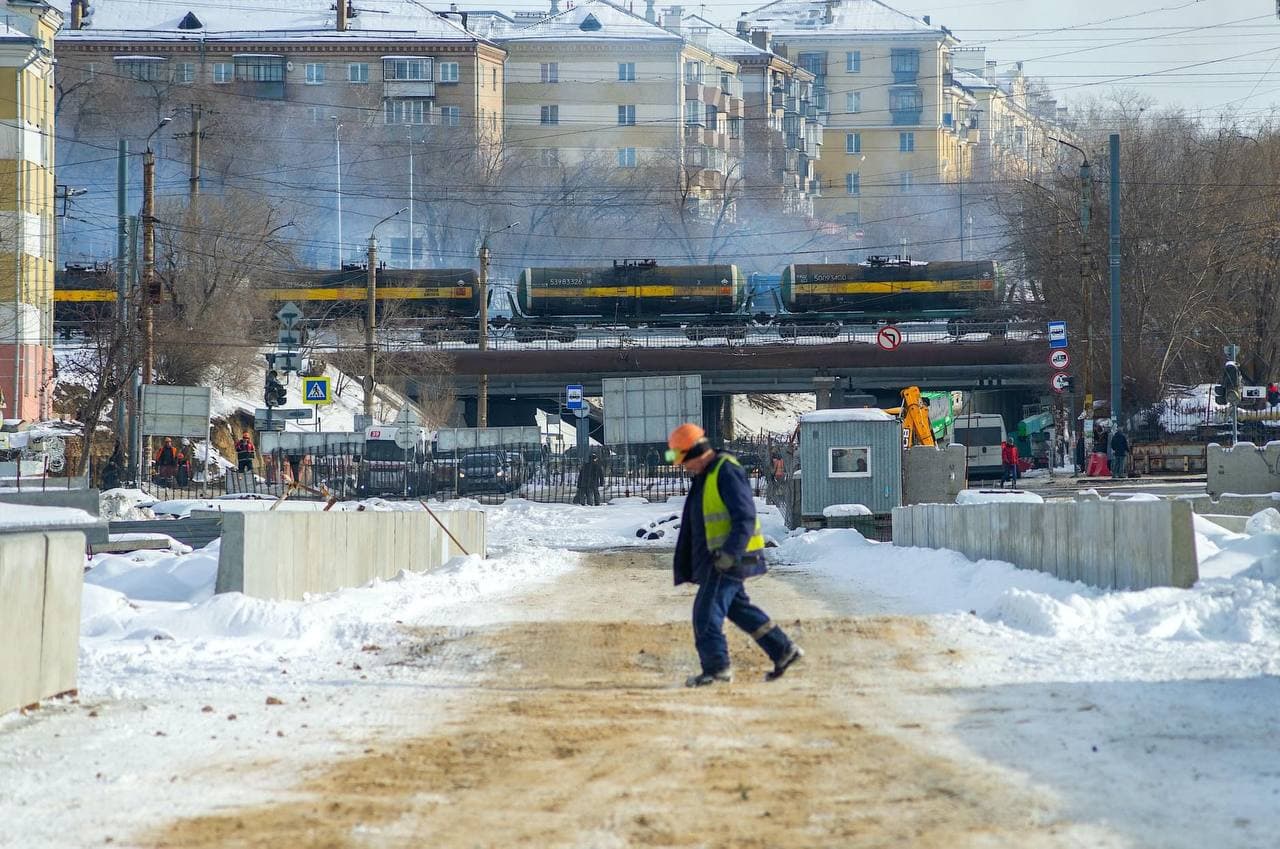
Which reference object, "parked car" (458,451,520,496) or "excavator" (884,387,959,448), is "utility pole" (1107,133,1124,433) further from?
"parked car" (458,451,520,496)

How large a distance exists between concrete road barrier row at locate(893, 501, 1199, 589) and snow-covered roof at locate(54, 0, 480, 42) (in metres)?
97.3

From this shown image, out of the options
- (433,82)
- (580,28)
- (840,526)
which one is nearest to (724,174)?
(580,28)

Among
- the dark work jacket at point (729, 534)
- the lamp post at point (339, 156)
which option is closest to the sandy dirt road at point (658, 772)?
the dark work jacket at point (729, 534)

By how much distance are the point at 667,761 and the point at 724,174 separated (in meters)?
121

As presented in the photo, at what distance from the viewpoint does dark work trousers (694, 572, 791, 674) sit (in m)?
10.2

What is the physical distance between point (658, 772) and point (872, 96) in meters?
134

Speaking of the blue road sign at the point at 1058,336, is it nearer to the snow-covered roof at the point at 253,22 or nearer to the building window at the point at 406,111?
the snow-covered roof at the point at 253,22

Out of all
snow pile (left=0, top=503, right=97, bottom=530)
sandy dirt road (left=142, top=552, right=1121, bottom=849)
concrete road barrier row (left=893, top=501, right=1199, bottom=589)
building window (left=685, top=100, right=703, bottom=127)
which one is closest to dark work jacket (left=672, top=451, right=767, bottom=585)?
sandy dirt road (left=142, top=552, right=1121, bottom=849)

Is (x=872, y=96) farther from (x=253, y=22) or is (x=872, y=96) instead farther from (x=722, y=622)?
(x=722, y=622)

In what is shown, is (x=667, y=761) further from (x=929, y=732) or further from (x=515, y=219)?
(x=515, y=219)

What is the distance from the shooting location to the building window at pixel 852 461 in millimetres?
34562

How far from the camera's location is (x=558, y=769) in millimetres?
7449

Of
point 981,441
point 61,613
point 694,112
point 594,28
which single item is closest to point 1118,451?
point 981,441

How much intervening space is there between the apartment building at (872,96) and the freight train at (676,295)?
5796cm
